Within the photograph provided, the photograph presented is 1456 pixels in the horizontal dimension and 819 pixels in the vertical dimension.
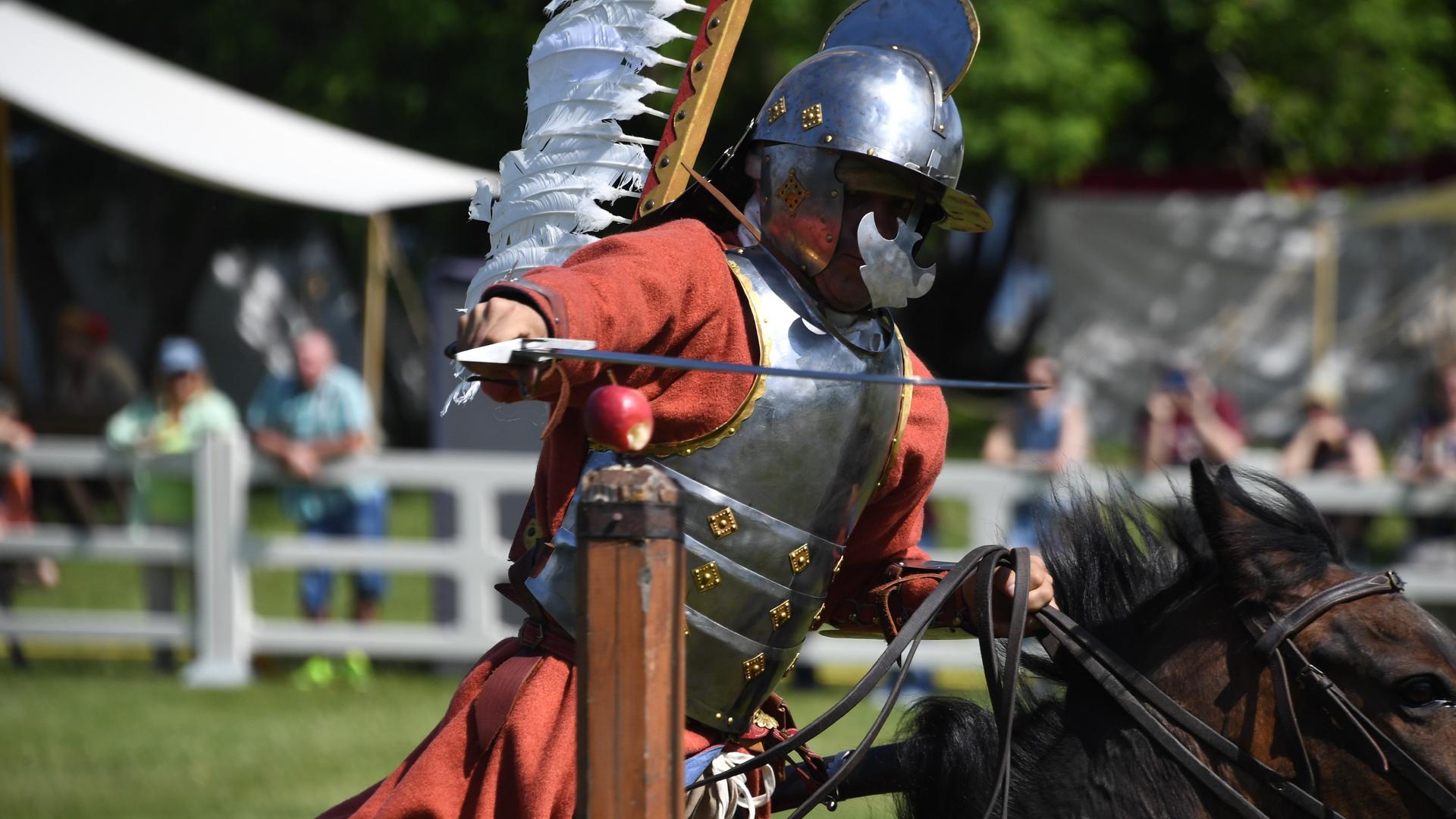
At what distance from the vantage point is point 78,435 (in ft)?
34.4

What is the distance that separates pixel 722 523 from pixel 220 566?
7.14 m

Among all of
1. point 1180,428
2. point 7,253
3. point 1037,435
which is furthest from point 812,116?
point 7,253

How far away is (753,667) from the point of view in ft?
8.92

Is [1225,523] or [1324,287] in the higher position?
[1324,287]

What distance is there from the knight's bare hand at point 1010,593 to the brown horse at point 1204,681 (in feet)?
0.33

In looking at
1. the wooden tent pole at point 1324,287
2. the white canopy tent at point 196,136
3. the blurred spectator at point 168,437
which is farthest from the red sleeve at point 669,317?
the wooden tent pole at point 1324,287

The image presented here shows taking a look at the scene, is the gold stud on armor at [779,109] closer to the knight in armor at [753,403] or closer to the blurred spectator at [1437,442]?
the knight in armor at [753,403]

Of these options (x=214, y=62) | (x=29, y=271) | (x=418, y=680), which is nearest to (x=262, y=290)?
(x=29, y=271)

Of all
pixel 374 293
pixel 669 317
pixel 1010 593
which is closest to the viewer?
pixel 669 317

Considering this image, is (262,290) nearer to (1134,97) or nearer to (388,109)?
(388,109)

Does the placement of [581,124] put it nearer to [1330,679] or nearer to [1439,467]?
[1330,679]

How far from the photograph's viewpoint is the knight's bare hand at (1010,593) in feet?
9.08

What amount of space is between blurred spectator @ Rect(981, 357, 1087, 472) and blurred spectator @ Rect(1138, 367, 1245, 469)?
17.4 inches

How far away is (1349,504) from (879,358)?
6.78 meters
